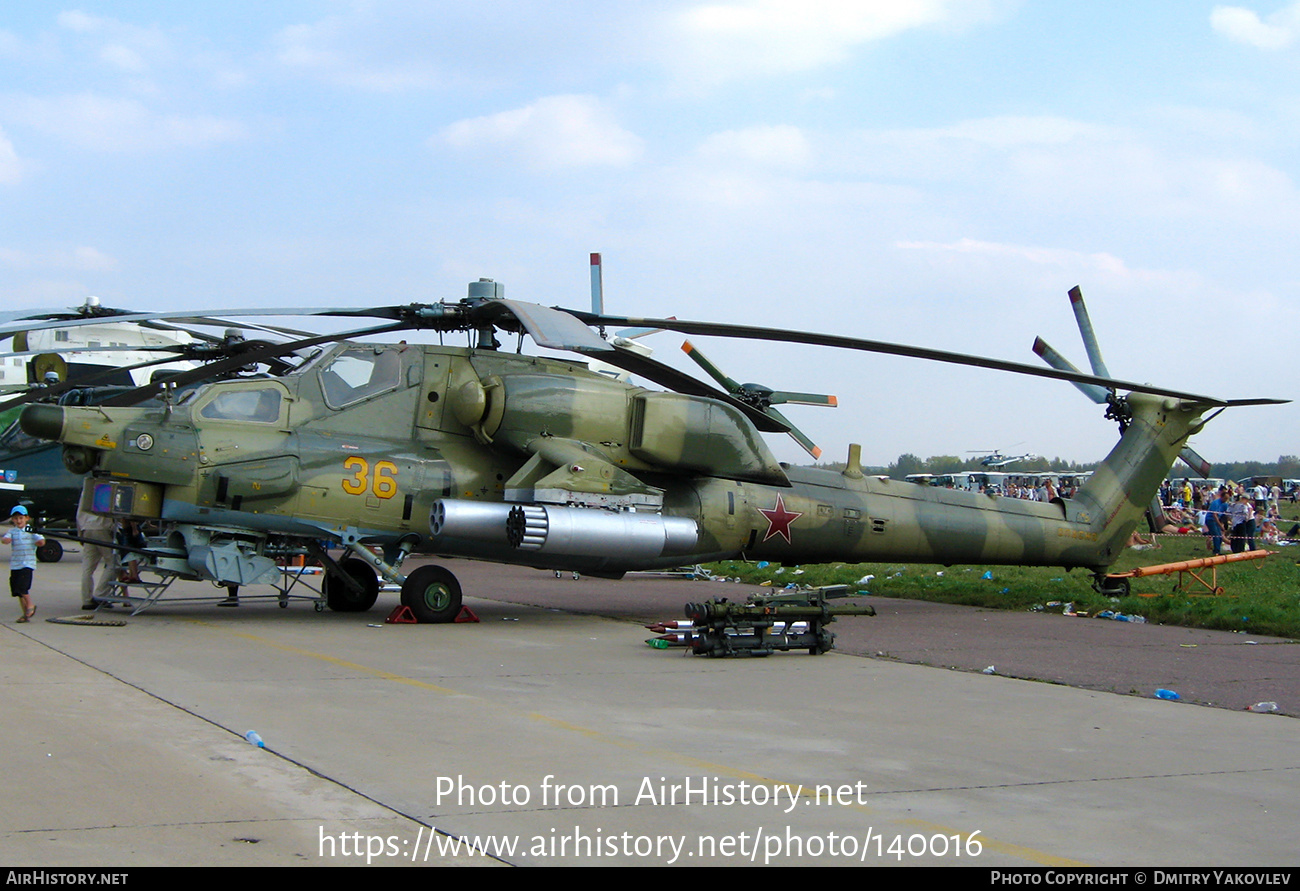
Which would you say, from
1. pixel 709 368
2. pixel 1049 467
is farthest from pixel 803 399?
pixel 1049 467

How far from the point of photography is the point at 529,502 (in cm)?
1314

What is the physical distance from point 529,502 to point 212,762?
7450 millimetres

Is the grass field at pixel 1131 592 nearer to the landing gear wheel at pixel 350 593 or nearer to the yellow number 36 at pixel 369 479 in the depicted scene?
the landing gear wheel at pixel 350 593

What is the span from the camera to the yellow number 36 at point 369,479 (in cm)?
1292

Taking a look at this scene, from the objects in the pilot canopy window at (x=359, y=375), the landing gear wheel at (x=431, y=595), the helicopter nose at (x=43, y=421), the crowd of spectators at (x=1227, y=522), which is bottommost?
the landing gear wheel at (x=431, y=595)

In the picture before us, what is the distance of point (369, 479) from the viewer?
13.0 metres

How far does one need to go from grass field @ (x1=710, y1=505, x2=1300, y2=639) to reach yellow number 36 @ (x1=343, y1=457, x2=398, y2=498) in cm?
797

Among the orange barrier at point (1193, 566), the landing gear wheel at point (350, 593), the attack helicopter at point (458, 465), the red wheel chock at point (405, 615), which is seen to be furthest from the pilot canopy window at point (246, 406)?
the orange barrier at point (1193, 566)

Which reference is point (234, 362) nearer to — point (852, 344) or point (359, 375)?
point (359, 375)

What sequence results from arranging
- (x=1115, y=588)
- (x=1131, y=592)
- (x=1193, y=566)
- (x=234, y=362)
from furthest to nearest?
(x=1131, y=592), (x=1115, y=588), (x=1193, y=566), (x=234, y=362)

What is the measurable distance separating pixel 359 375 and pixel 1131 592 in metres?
11.1

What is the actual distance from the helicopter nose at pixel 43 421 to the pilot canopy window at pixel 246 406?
1411mm

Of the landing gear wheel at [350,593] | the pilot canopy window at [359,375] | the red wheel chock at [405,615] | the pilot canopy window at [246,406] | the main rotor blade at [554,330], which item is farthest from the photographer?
the landing gear wheel at [350,593]
